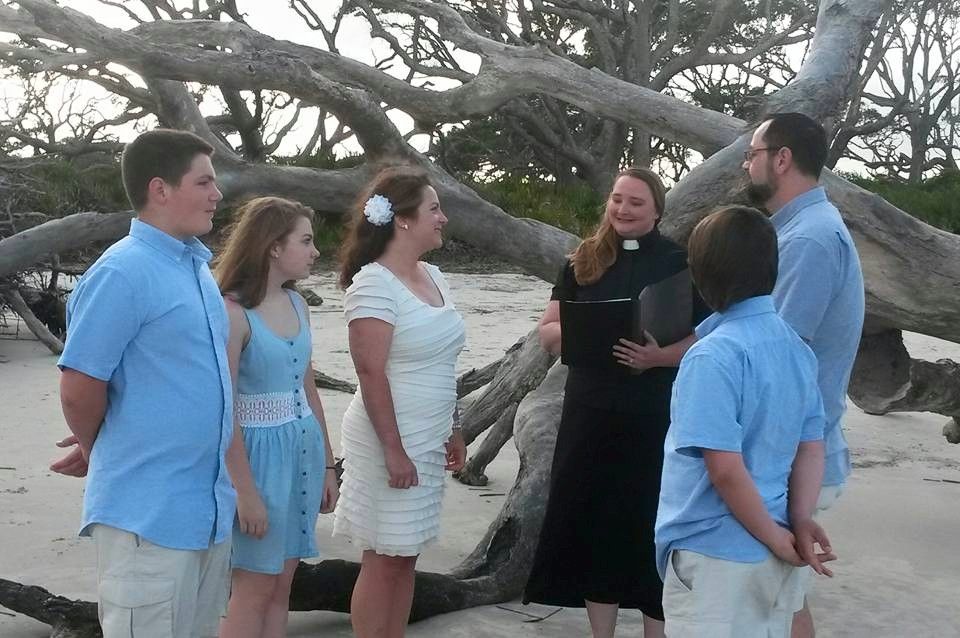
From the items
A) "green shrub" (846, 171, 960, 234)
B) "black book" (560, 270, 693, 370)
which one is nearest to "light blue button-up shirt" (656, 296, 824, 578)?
"black book" (560, 270, 693, 370)

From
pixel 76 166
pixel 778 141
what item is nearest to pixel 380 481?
pixel 778 141

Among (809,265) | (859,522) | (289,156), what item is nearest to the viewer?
(809,265)

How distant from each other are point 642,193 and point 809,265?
28.1 inches

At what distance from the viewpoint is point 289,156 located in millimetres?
18750

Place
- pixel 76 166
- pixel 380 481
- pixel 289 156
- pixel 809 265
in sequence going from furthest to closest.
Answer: pixel 289 156, pixel 76 166, pixel 380 481, pixel 809 265

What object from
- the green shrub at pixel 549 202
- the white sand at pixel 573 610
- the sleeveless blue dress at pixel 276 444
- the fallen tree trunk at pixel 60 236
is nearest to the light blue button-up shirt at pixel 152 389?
the sleeveless blue dress at pixel 276 444

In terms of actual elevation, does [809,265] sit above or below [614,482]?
above

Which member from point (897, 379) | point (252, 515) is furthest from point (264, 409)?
point (897, 379)

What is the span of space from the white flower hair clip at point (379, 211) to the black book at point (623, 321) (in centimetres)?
63

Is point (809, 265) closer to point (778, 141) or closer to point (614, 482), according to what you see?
point (778, 141)

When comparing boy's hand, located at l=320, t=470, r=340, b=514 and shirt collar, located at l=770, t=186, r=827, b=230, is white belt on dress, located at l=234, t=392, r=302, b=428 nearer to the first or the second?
boy's hand, located at l=320, t=470, r=340, b=514

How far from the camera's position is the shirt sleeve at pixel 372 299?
3357 mm

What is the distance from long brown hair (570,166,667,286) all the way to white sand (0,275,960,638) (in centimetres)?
129

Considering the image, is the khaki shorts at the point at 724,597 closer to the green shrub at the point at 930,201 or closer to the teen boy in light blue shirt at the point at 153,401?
the teen boy in light blue shirt at the point at 153,401
